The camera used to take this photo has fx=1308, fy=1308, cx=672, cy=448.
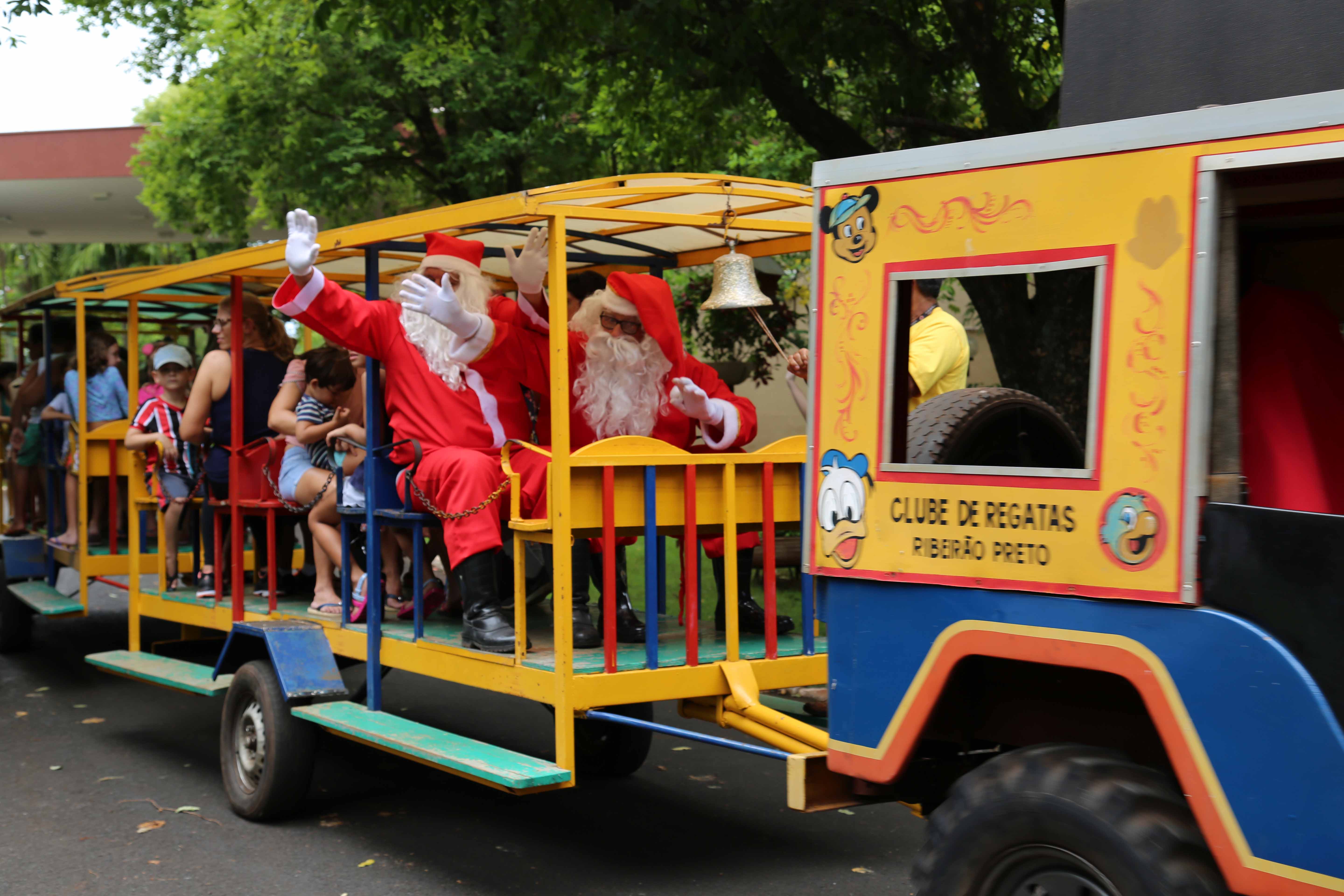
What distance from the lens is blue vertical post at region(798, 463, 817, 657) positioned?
4914mm

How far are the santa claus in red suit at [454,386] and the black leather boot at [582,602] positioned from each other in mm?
262

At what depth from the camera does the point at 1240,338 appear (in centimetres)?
308

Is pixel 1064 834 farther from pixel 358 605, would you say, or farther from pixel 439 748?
pixel 358 605

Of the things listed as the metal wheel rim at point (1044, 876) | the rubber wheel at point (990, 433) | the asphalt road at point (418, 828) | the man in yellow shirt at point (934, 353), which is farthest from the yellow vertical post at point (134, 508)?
the metal wheel rim at point (1044, 876)

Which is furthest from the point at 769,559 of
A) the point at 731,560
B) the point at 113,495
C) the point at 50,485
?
the point at 50,485

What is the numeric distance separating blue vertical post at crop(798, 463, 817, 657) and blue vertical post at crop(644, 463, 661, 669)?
0.54 metres

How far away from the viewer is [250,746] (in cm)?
590

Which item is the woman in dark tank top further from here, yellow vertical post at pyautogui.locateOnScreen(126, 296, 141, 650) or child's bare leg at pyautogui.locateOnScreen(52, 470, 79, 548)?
child's bare leg at pyautogui.locateOnScreen(52, 470, 79, 548)

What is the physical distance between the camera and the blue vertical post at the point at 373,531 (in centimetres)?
555

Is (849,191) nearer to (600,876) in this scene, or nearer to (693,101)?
(600,876)

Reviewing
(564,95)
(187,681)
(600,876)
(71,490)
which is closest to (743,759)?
(600,876)

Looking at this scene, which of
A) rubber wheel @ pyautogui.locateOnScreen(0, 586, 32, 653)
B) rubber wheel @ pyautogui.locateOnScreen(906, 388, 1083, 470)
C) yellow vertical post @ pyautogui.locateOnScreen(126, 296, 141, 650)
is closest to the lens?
rubber wheel @ pyautogui.locateOnScreen(906, 388, 1083, 470)

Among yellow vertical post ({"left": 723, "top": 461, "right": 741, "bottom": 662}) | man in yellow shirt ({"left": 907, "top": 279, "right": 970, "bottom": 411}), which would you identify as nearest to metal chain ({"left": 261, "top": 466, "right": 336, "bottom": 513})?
yellow vertical post ({"left": 723, "top": 461, "right": 741, "bottom": 662})

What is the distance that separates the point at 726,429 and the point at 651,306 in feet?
2.01
